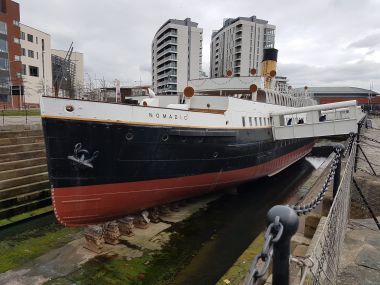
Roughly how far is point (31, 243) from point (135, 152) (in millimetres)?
4967

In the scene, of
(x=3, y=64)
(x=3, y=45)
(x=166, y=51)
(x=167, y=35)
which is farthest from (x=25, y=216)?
(x=167, y=35)

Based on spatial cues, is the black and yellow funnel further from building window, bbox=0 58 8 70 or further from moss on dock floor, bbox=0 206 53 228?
building window, bbox=0 58 8 70

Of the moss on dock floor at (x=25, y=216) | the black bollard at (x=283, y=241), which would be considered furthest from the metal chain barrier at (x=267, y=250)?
the moss on dock floor at (x=25, y=216)

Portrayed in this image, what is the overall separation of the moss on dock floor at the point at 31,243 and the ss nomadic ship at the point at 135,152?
162 cm

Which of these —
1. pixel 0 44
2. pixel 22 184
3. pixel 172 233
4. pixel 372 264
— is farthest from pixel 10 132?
pixel 0 44

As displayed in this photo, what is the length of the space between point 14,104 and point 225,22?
76604 mm

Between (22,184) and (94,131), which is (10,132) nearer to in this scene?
(22,184)

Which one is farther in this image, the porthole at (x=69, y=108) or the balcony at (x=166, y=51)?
the balcony at (x=166, y=51)

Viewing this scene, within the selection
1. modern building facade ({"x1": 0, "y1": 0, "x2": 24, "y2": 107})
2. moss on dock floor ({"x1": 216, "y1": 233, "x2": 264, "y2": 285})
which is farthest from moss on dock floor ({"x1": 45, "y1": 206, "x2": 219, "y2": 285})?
modern building facade ({"x1": 0, "y1": 0, "x2": 24, "y2": 107})

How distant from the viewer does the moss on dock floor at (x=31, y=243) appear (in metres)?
9.12

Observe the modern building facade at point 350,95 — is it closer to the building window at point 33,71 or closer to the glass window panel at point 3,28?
the building window at point 33,71

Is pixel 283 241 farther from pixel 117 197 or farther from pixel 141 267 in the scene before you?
pixel 117 197

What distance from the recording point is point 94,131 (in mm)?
8719

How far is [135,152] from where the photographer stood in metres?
9.51
